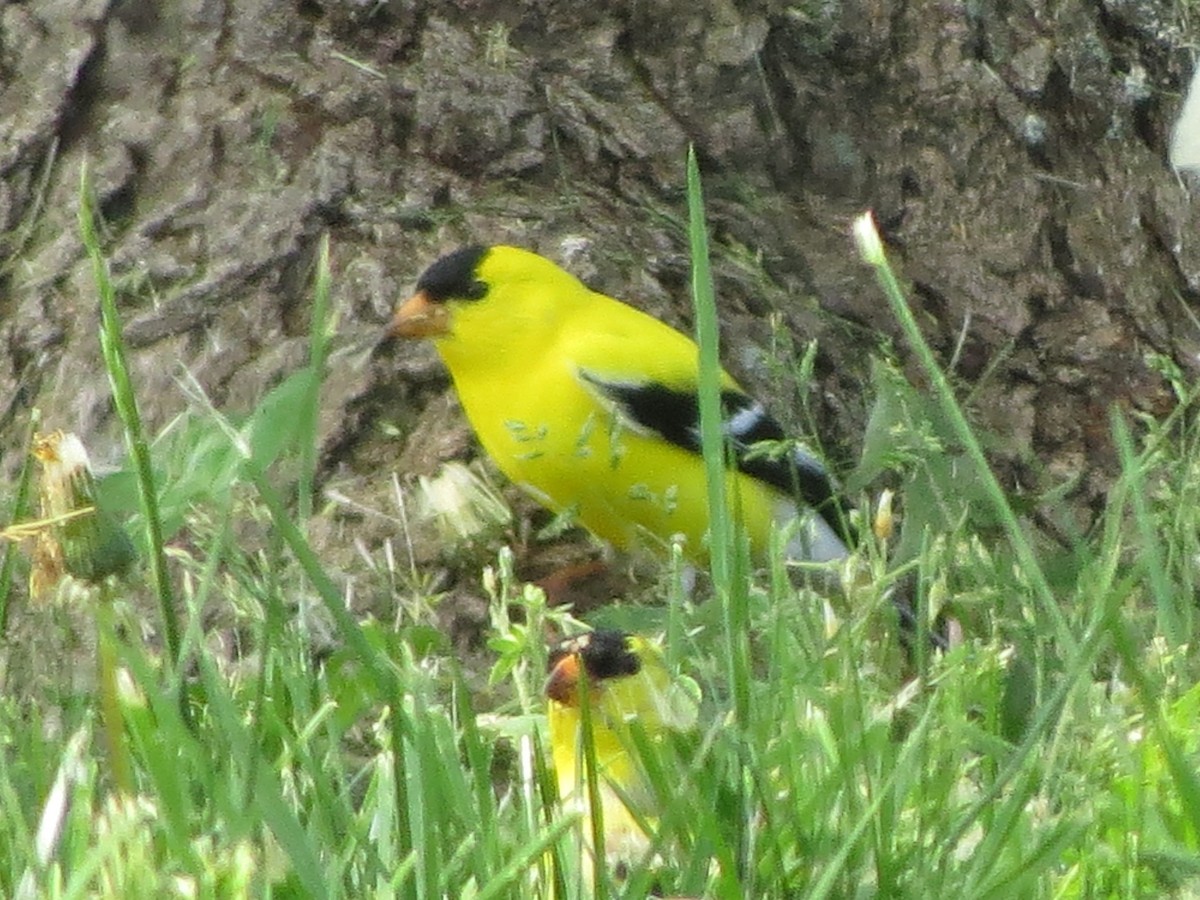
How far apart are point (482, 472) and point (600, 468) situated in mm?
194

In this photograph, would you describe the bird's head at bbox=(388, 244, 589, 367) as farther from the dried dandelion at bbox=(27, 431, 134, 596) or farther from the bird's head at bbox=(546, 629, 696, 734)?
the dried dandelion at bbox=(27, 431, 134, 596)

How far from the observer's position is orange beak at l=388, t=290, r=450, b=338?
2807mm

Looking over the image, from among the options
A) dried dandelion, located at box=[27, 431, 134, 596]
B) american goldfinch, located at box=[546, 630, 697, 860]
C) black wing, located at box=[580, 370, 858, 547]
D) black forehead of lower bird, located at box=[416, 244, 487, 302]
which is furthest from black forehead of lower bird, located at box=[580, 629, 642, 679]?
black forehead of lower bird, located at box=[416, 244, 487, 302]

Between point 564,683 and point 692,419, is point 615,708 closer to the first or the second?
point 564,683

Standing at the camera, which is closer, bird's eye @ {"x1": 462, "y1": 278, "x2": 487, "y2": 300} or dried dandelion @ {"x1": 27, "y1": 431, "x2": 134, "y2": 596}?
dried dandelion @ {"x1": 27, "y1": 431, "x2": 134, "y2": 596}

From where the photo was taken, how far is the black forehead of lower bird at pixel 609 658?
148 centimetres

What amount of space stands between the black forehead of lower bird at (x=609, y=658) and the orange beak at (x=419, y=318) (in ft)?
4.52

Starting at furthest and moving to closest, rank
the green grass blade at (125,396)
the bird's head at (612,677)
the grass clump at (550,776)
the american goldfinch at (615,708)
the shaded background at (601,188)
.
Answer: the shaded background at (601,188) → the bird's head at (612,677) → the american goldfinch at (615,708) → the grass clump at (550,776) → the green grass blade at (125,396)

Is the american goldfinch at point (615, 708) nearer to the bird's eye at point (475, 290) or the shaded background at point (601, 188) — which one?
the shaded background at point (601, 188)

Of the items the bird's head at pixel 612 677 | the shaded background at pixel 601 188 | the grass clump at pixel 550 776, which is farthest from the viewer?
the shaded background at pixel 601 188

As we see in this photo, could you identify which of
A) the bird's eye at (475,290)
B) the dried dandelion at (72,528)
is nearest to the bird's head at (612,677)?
the dried dandelion at (72,528)

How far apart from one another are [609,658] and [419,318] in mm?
1395

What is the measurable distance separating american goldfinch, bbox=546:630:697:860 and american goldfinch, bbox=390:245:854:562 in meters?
1.19

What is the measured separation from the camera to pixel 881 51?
333 centimetres
